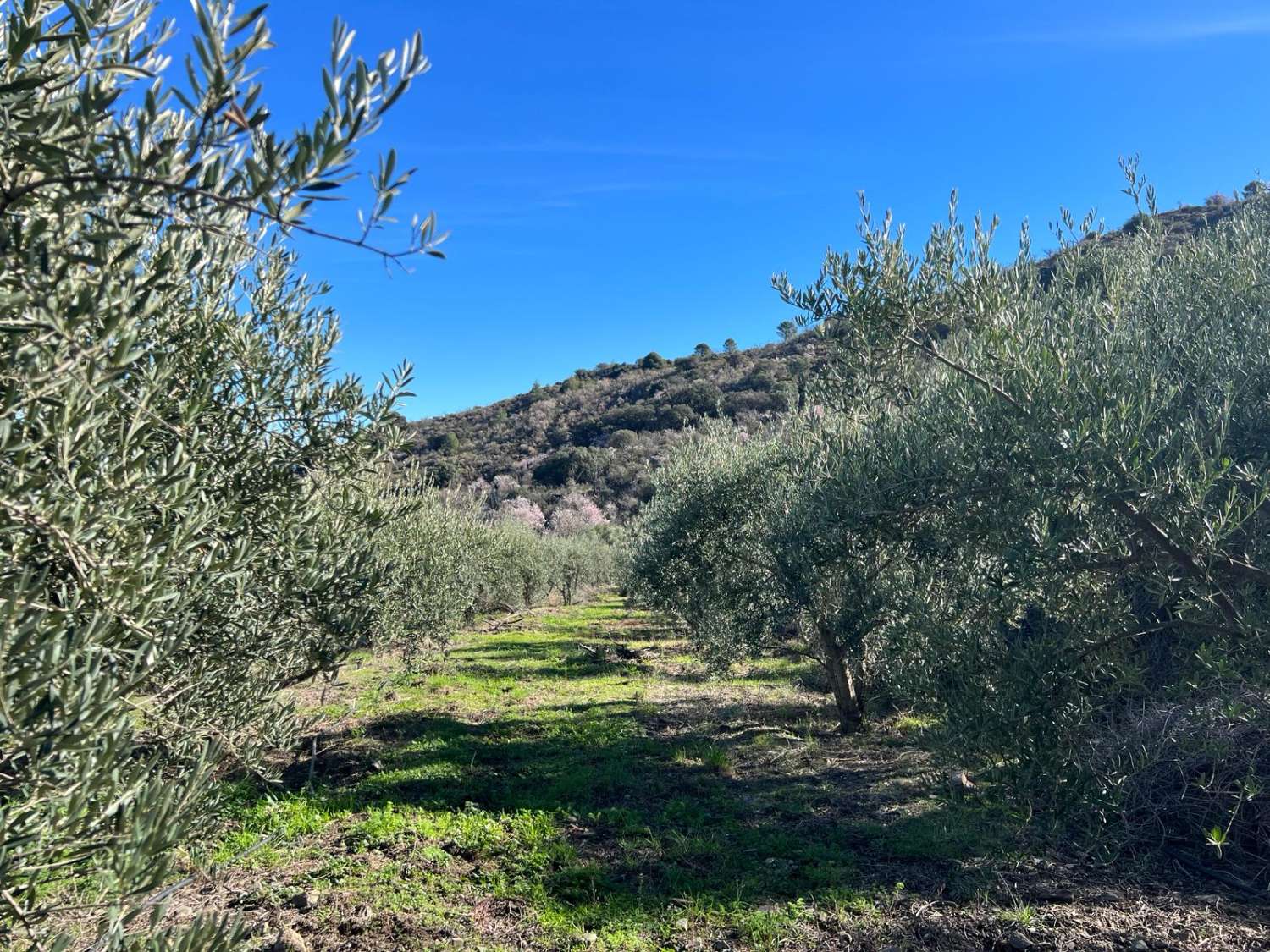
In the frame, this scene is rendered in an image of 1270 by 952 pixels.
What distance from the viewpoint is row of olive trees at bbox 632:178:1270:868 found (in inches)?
197

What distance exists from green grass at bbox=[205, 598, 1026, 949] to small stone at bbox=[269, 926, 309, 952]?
86cm

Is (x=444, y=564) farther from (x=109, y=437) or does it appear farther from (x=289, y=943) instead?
(x=109, y=437)

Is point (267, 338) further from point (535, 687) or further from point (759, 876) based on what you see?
point (535, 687)

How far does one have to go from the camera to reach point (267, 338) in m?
5.80

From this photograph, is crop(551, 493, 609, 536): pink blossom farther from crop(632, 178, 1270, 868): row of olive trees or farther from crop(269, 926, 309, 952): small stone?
crop(632, 178, 1270, 868): row of olive trees

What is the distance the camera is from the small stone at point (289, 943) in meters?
5.78

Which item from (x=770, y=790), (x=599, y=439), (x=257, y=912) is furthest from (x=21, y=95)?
(x=599, y=439)

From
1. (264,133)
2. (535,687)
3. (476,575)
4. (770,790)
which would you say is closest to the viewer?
(264,133)

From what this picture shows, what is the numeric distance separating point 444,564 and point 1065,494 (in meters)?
13.8

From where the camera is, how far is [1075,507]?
5484 mm

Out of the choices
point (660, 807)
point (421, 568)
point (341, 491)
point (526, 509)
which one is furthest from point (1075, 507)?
point (526, 509)

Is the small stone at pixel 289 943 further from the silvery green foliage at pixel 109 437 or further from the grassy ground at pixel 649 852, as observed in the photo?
the silvery green foliage at pixel 109 437

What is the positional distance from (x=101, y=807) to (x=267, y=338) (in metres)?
4.24

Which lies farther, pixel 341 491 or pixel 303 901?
pixel 303 901
